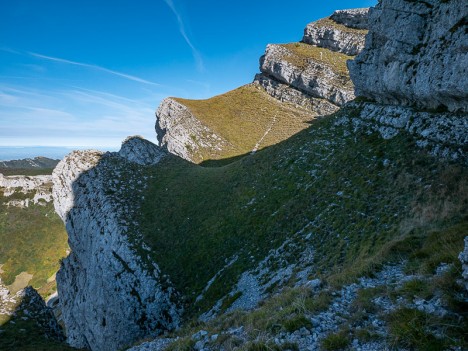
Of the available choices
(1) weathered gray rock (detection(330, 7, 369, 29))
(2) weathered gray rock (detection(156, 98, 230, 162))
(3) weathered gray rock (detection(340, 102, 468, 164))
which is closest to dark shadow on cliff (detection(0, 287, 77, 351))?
(3) weathered gray rock (detection(340, 102, 468, 164))

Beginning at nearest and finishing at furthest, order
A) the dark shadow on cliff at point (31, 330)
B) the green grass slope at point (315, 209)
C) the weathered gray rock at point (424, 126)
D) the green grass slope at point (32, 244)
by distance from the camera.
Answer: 1. the green grass slope at point (315, 209)
2. the weathered gray rock at point (424, 126)
3. the dark shadow on cliff at point (31, 330)
4. the green grass slope at point (32, 244)

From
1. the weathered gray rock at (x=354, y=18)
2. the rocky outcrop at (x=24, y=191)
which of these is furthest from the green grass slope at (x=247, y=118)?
the rocky outcrop at (x=24, y=191)

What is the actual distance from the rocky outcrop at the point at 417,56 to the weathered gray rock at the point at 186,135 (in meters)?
54.1

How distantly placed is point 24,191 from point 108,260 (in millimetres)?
140102

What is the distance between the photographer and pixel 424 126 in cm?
2373

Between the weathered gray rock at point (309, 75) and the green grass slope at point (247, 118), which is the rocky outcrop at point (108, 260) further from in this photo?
the weathered gray rock at point (309, 75)

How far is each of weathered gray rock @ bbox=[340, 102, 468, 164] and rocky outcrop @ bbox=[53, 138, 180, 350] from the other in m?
28.2

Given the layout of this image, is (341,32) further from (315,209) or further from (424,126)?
(315,209)

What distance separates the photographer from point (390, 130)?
89.9 feet

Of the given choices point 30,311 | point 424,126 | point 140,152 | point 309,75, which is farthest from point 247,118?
point 30,311

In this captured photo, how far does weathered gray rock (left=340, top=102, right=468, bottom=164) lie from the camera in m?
19.8

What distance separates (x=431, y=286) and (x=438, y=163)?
1494cm

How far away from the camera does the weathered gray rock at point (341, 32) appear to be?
11862 centimetres

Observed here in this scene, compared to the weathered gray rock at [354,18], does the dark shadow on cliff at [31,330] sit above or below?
below
